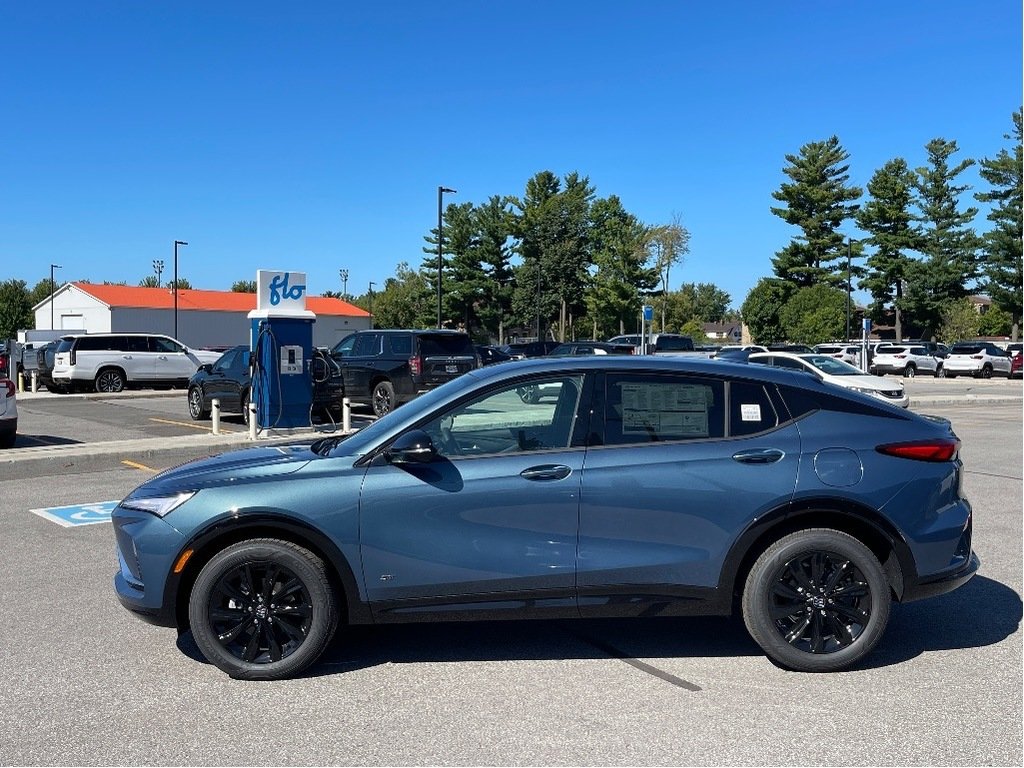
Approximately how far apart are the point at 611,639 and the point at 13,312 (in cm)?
10049

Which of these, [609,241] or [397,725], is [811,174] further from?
[397,725]

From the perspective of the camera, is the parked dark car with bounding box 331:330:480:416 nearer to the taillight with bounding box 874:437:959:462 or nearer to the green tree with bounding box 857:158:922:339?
the taillight with bounding box 874:437:959:462

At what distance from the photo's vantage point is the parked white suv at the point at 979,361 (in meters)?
46.3

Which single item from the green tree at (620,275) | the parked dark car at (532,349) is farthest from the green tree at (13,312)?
the parked dark car at (532,349)

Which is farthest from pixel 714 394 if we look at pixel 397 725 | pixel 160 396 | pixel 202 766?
pixel 160 396

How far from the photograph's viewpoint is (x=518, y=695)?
427 centimetres

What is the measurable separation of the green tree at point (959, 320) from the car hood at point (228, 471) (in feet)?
244

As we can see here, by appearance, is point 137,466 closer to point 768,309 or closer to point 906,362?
point 906,362

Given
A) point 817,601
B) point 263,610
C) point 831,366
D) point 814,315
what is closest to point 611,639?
point 817,601

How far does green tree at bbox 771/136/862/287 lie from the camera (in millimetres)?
73875

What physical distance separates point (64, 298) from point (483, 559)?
86.7 m

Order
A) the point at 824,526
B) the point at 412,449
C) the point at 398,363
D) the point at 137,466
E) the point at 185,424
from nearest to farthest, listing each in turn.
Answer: the point at 412,449 → the point at 824,526 → the point at 137,466 → the point at 185,424 → the point at 398,363

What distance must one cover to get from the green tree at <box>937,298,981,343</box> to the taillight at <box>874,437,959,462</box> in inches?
2862

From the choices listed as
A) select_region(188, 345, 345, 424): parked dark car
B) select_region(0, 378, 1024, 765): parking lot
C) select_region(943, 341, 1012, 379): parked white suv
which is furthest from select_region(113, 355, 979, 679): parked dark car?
select_region(943, 341, 1012, 379): parked white suv
